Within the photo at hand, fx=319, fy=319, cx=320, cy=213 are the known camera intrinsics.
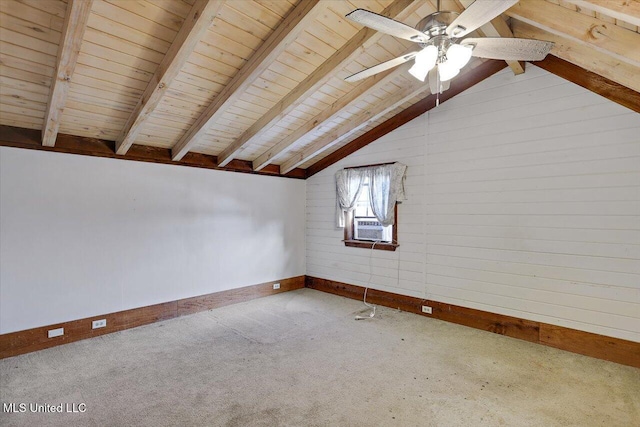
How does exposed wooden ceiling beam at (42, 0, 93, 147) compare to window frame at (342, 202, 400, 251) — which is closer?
exposed wooden ceiling beam at (42, 0, 93, 147)

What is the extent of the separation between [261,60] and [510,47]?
1.96 meters

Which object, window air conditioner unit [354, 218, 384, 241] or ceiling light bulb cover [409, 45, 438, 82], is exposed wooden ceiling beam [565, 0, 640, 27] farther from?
window air conditioner unit [354, 218, 384, 241]

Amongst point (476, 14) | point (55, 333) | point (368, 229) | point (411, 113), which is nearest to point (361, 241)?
point (368, 229)

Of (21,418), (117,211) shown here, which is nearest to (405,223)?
(117,211)

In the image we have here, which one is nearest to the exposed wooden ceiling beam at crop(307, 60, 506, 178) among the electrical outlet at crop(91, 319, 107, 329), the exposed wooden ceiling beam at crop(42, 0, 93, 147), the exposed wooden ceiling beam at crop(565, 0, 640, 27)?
the exposed wooden ceiling beam at crop(565, 0, 640, 27)

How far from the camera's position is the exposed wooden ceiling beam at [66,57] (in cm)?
203

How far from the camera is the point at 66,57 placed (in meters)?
2.38

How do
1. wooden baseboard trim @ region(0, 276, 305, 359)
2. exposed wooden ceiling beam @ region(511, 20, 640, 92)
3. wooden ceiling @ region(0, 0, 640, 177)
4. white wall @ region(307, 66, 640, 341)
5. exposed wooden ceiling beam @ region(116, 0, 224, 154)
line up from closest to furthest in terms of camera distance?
exposed wooden ceiling beam @ region(116, 0, 224, 154) < wooden ceiling @ region(0, 0, 640, 177) < exposed wooden ceiling beam @ region(511, 20, 640, 92) < white wall @ region(307, 66, 640, 341) < wooden baseboard trim @ region(0, 276, 305, 359)

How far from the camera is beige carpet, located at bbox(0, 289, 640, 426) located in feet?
7.85

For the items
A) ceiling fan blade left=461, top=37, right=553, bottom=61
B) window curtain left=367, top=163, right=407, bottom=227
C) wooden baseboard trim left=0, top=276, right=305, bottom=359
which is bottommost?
wooden baseboard trim left=0, top=276, right=305, bottom=359

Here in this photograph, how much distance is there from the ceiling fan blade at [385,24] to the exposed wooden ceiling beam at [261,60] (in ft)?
2.38

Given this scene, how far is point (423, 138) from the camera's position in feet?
15.5

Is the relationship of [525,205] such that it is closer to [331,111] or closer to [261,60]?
[331,111]

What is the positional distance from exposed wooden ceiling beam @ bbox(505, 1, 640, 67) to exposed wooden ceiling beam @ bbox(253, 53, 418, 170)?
Result: 3.93 feet
